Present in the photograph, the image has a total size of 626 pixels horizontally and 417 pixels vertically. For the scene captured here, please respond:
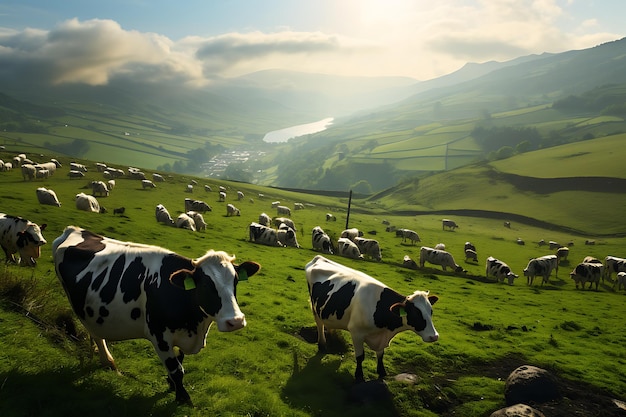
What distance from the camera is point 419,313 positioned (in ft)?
33.3

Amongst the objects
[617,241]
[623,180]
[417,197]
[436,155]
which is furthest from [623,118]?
[617,241]

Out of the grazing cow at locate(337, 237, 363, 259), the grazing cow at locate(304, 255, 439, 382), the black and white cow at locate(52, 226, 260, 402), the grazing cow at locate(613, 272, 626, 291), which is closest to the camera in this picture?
the black and white cow at locate(52, 226, 260, 402)

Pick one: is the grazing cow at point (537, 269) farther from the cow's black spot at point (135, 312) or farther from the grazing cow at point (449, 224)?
the cow's black spot at point (135, 312)

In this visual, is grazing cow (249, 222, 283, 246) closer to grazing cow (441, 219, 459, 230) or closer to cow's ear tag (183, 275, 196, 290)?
cow's ear tag (183, 275, 196, 290)

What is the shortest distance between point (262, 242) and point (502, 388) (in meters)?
25.0

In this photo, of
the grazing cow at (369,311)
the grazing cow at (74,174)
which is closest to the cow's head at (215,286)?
→ the grazing cow at (369,311)

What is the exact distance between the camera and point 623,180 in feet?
263

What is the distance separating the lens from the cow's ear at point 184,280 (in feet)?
22.1

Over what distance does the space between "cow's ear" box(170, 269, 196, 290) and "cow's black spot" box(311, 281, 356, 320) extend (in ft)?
18.7

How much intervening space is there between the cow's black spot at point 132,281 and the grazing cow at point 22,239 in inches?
376

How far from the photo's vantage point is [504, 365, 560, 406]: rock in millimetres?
10489

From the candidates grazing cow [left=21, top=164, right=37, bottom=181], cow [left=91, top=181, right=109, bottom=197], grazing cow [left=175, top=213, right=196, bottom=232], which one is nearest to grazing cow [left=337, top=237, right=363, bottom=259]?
grazing cow [left=175, top=213, right=196, bottom=232]

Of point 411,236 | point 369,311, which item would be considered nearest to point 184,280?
point 369,311

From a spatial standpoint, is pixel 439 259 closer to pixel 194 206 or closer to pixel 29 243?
pixel 194 206
